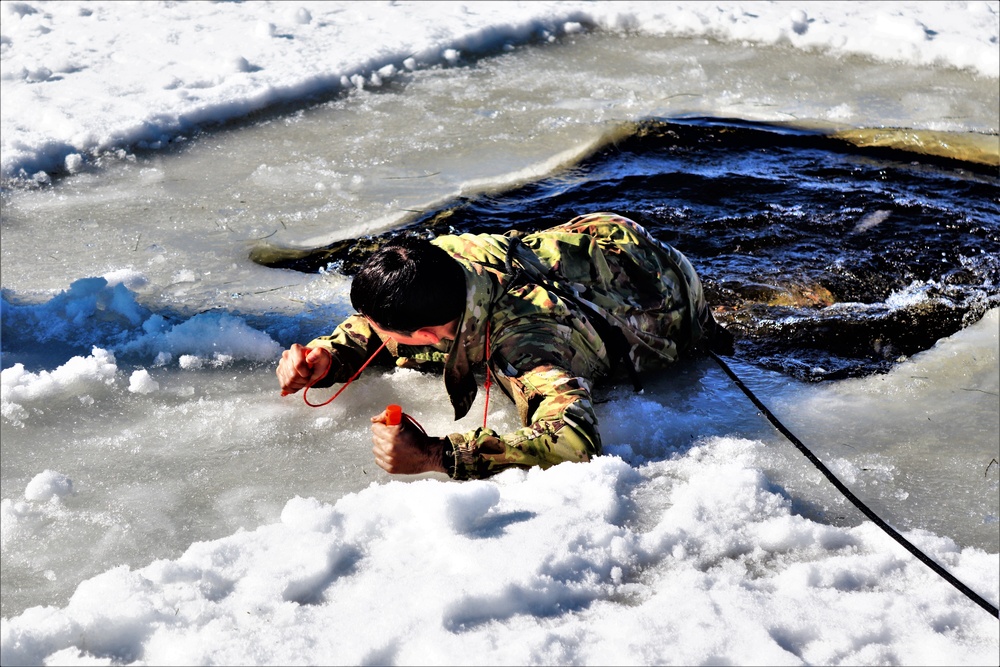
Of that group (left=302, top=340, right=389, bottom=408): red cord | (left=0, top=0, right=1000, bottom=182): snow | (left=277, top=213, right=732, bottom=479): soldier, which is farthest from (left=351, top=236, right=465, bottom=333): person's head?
(left=0, top=0, right=1000, bottom=182): snow

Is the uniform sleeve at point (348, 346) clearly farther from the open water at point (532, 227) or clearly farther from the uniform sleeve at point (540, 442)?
the uniform sleeve at point (540, 442)

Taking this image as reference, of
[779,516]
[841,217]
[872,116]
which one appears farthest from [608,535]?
[872,116]

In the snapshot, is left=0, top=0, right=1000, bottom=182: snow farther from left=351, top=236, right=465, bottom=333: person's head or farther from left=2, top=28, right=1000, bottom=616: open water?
left=351, top=236, right=465, bottom=333: person's head

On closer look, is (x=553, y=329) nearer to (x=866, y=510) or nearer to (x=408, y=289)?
(x=408, y=289)

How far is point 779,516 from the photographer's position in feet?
7.96

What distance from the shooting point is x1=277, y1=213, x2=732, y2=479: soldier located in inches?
97.0

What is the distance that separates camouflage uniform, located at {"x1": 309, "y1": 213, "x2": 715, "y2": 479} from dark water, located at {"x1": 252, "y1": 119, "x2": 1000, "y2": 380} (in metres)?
0.55

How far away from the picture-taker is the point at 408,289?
2.42 metres

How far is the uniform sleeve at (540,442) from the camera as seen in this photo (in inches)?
97.4

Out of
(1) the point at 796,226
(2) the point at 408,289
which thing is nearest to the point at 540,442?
(2) the point at 408,289

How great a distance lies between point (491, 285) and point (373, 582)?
89 centimetres

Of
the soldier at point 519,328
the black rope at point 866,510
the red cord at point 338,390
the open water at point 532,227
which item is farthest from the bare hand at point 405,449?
the black rope at point 866,510

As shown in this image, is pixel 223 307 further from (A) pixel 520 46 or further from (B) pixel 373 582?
(A) pixel 520 46

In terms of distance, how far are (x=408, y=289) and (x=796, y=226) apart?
8.44ft
